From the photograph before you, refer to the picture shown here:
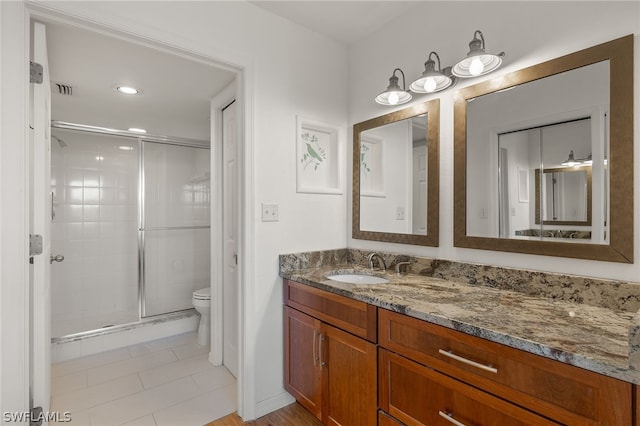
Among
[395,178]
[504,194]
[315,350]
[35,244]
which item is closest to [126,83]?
[35,244]

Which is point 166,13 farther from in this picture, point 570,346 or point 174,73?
point 570,346

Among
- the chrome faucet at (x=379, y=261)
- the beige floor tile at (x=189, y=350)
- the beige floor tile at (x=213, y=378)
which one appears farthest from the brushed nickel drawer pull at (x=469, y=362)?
the beige floor tile at (x=189, y=350)

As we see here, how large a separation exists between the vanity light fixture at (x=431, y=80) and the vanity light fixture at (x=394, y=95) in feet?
0.37

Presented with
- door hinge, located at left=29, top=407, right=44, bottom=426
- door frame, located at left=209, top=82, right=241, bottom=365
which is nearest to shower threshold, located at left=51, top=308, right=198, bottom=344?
door frame, located at left=209, top=82, right=241, bottom=365

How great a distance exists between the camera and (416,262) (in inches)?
75.9

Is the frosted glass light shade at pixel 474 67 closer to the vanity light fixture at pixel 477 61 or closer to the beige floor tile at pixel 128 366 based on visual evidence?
the vanity light fixture at pixel 477 61

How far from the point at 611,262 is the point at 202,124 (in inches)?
138

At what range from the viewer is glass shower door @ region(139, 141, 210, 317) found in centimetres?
343

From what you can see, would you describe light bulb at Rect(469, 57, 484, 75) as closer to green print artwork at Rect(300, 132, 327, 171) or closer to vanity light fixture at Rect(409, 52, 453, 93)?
vanity light fixture at Rect(409, 52, 453, 93)

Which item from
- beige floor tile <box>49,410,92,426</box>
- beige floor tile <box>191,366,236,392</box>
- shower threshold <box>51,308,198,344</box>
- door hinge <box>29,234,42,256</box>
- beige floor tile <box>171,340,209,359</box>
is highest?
door hinge <box>29,234,42,256</box>

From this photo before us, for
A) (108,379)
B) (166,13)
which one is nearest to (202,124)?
(166,13)

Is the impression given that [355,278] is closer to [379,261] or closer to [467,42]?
[379,261]

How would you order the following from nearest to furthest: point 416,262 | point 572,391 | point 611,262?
point 572,391
point 611,262
point 416,262

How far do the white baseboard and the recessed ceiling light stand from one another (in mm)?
2431
